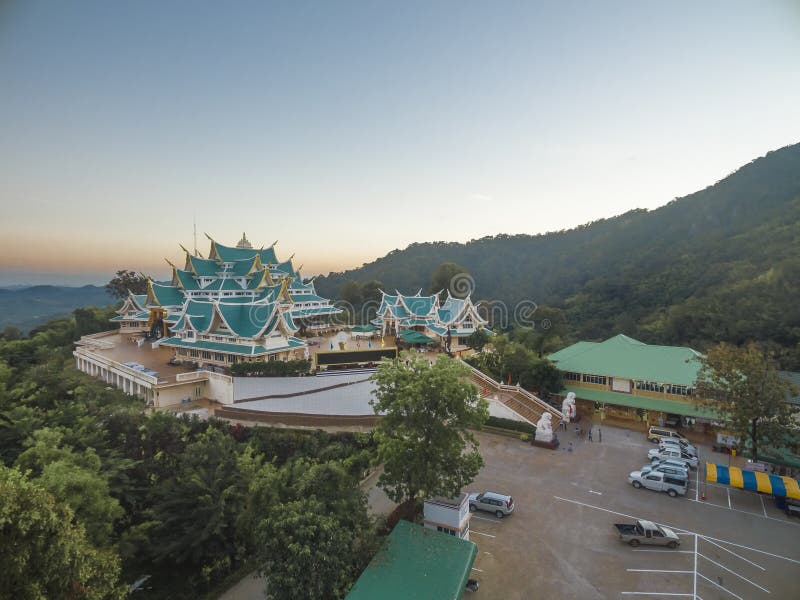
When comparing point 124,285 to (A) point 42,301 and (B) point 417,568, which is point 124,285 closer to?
(B) point 417,568

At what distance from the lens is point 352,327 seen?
1662 inches

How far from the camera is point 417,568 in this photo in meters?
9.87

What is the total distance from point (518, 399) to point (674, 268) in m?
42.2

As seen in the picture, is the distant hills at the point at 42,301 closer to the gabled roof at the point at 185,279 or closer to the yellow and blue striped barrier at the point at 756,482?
the gabled roof at the point at 185,279

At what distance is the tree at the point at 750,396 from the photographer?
1642 cm

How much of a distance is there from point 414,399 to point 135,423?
12045 millimetres

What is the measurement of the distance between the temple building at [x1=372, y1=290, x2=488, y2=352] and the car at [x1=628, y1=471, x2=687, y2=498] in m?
18.7

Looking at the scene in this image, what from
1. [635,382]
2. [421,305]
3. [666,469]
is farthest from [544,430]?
[421,305]

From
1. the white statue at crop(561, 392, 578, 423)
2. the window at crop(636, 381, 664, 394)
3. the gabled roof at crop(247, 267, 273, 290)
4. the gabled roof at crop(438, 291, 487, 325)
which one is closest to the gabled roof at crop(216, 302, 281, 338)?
the gabled roof at crop(247, 267, 273, 290)

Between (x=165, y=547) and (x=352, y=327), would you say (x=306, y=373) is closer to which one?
(x=165, y=547)

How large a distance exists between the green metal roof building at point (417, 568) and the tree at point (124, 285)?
49.3 meters

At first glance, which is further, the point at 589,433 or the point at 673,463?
the point at 589,433

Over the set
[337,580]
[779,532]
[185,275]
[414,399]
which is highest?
[185,275]

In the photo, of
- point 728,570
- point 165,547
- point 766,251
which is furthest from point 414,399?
point 766,251
